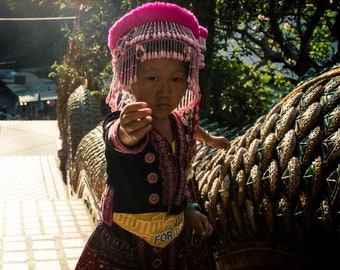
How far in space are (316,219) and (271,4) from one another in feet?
27.1

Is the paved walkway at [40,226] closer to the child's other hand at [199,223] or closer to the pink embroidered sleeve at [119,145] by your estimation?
the child's other hand at [199,223]

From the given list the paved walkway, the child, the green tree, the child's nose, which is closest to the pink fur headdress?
the child

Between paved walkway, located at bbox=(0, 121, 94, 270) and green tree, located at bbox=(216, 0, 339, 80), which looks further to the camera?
green tree, located at bbox=(216, 0, 339, 80)

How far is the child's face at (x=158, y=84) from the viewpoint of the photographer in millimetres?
2154

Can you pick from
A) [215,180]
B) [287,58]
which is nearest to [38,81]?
[287,58]

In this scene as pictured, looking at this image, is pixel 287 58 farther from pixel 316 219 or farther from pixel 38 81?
pixel 38 81

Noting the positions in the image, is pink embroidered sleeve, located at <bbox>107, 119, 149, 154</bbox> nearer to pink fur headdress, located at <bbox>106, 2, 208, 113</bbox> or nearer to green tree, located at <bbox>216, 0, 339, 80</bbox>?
pink fur headdress, located at <bbox>106, 2, 208, 113</bbox>

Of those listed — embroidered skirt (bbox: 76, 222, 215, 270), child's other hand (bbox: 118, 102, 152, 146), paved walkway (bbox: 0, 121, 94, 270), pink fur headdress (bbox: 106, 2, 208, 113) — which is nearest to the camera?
child's other hand (bbox: 118, 102, 152, 146)

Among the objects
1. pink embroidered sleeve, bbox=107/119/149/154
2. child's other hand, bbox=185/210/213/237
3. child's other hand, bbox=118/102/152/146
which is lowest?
child's other hand, bbox=185/210/213/237

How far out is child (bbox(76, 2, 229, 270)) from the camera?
2.14m

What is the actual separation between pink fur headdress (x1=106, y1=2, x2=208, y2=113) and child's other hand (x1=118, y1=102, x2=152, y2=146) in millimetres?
233

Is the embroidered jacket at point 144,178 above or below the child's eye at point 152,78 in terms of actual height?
below

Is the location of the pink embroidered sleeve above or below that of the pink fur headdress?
below

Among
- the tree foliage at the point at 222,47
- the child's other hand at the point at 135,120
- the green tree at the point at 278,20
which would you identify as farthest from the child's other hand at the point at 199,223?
the green tree at the point at 278,20
